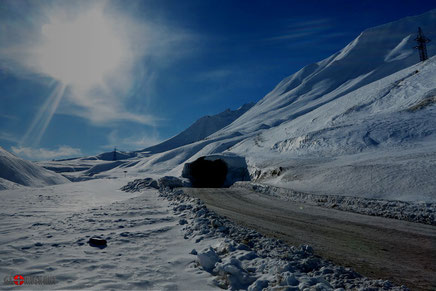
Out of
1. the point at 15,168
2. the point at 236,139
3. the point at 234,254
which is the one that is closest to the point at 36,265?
the point at 234,254

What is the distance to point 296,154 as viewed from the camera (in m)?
33.2

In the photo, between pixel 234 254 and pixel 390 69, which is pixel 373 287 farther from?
pixel 390 69

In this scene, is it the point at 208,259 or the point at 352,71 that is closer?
the point at 208,259

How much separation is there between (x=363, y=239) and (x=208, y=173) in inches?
1124

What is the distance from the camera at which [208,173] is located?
3566 cm

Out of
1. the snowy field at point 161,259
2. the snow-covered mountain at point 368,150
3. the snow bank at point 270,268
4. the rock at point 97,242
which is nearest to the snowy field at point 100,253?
the snowy field at point 161,259

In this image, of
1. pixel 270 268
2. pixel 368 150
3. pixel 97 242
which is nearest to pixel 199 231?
pixel 97 242

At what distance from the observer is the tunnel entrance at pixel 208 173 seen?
1350 inches

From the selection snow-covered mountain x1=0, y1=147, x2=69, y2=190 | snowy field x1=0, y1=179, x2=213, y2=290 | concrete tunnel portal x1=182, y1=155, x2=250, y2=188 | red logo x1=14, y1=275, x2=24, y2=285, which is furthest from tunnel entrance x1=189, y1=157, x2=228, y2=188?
red logo x1=14, y1=275, x2=24, y2=285

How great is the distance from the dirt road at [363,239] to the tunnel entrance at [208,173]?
2186 cm

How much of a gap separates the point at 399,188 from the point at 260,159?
21914 mm

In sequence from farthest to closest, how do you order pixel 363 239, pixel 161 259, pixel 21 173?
1. pixel 21 173
2. pixel 363 239
3. pixel 161 259

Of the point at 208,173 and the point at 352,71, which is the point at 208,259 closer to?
the point at 208,173

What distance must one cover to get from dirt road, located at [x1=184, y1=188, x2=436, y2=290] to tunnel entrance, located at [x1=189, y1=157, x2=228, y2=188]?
71.7 feet
